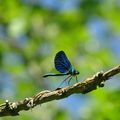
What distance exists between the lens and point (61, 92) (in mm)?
2203

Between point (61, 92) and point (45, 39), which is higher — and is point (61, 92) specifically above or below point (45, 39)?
below

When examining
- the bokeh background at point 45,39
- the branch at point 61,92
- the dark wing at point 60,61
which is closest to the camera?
the branch at point 61,92

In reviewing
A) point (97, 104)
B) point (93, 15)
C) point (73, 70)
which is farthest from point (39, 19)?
point (73, 70)

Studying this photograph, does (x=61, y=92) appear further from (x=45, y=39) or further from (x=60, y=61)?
(x=45, y=39)

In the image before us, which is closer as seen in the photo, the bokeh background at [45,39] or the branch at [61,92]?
the branch at [61,92]

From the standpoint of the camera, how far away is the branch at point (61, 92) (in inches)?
83.5

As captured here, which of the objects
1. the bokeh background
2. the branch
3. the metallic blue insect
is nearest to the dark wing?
the metallic blue insect

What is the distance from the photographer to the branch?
2121 millimetres

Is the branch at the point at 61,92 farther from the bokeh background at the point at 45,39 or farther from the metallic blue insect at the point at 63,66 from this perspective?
the bokeh background at the point at 45,39

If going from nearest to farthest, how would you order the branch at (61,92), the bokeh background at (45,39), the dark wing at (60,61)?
the branch at (61,92) → the dark wing at (60,61) → the bokeh background at (45,39)

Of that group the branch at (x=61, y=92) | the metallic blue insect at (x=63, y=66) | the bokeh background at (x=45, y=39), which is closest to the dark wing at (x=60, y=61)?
the metallic blue insect at (x=63, y=66)

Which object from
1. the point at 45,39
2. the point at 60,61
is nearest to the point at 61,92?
the point at 60,61

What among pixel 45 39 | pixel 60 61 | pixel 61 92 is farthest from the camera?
pixel 45 39

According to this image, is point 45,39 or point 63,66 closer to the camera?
point 63,66
